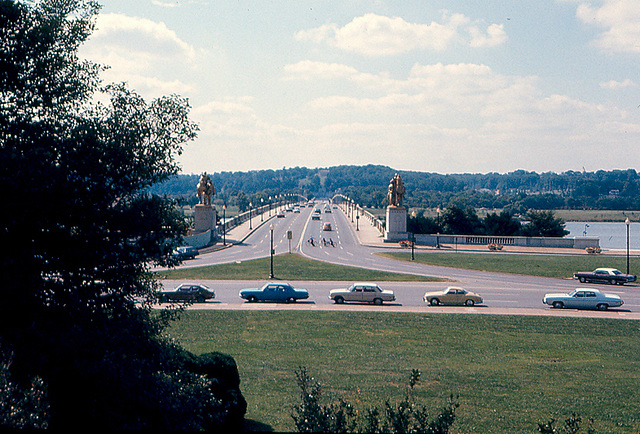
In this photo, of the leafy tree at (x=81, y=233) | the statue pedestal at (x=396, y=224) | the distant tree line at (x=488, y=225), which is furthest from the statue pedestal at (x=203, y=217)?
the leafy tree at (x=81, y=233)

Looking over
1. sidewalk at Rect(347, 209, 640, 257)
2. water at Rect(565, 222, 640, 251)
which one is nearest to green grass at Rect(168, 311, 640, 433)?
sidewalk at Rect(347, 209, 640, 257)

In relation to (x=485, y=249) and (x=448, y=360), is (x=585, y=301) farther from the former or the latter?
(x=485, y=249)

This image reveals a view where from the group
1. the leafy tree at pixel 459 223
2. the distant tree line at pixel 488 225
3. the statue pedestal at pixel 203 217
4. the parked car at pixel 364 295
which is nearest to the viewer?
the parked car at pixel 364 295

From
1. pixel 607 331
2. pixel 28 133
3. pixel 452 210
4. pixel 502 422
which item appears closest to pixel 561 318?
pixel 607 331

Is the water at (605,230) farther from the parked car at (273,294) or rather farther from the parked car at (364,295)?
the parked car at (273,294)

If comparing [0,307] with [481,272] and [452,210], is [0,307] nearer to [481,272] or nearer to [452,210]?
[481,272]

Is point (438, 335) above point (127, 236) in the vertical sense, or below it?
below

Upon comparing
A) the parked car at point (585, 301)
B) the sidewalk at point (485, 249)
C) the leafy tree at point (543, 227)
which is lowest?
the parked car at point (585, 301)
